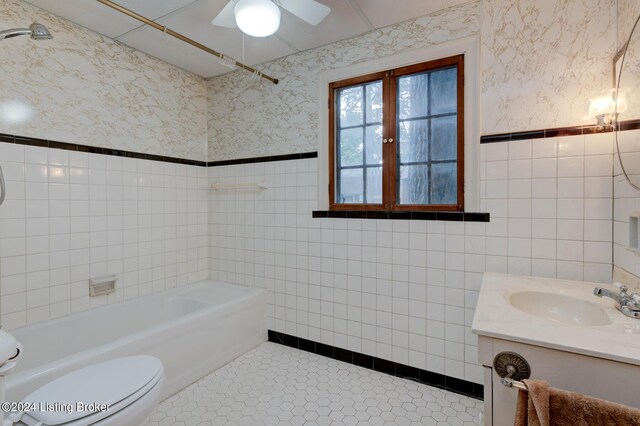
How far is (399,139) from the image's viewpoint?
2.23 metres

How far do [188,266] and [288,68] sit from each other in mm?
2038

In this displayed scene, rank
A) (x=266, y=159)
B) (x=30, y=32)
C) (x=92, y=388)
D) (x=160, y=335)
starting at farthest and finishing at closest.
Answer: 1. (x=266, y=159)
2. (x=160, y=335)
3. (x=30, y=32)
4. (x=92, y=388)

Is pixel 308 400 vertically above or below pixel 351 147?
below

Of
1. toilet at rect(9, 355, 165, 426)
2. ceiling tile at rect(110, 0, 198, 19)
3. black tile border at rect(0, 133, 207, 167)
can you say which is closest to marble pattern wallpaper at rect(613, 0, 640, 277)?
toilet at rect(9, 355, 165, 426)

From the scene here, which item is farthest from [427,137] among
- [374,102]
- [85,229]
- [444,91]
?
[85,229]

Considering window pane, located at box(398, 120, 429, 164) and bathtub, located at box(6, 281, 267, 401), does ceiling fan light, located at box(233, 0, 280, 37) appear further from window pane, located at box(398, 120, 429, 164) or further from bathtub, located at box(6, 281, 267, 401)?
bathtub, located at box(6, 281, 267, 401)

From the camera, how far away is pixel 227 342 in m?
2.41

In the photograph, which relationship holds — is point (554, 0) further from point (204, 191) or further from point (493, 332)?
point (204, 191)

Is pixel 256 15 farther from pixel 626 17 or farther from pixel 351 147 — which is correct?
pixel 626 17

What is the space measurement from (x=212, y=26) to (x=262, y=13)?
1033 mm

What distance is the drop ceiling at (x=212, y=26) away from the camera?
1970 millimetres

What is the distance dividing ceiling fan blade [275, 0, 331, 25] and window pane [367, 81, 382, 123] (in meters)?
0.81

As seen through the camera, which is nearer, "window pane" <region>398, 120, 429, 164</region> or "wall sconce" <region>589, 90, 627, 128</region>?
"wall sconce" <region>589, 90, 627, 128</region>

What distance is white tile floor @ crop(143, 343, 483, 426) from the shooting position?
70.0 inches
